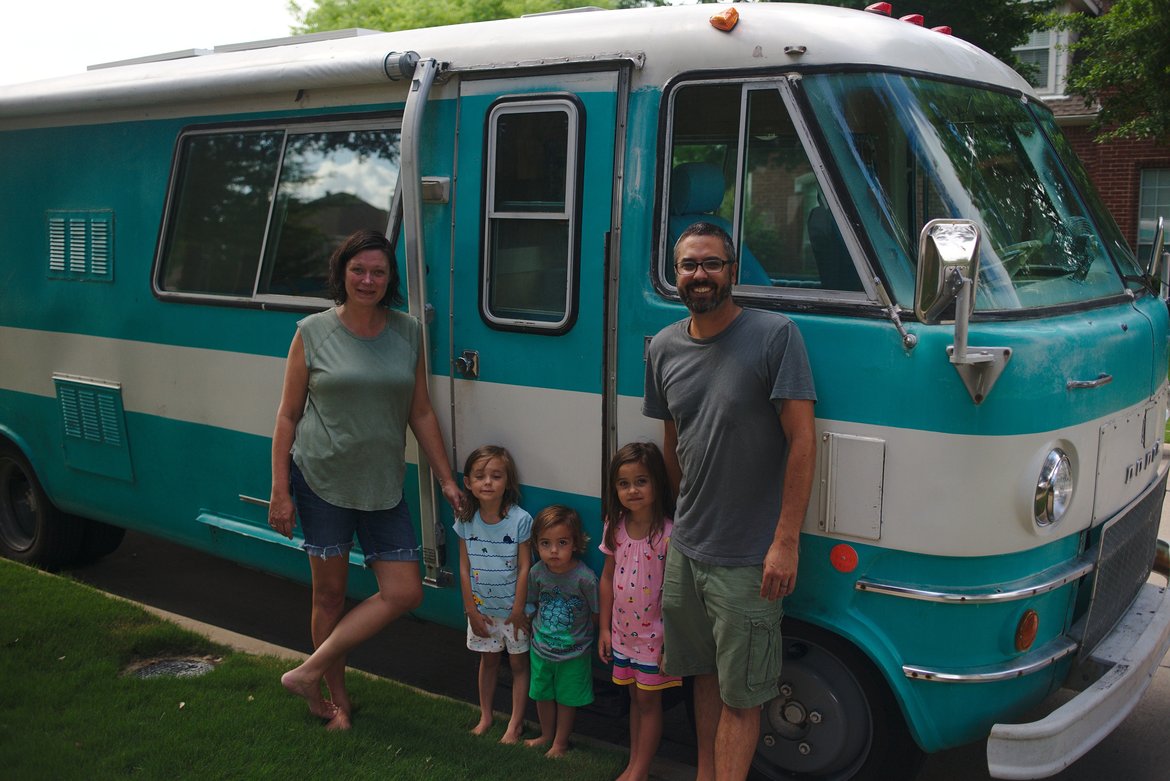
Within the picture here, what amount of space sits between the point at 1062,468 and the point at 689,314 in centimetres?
131

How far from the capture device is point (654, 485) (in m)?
3.92

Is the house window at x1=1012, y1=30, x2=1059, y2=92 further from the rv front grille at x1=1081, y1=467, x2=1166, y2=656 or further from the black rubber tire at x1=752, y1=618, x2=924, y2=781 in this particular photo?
the black rubber tire at x1=752, y1=618, x2=924, y2=781

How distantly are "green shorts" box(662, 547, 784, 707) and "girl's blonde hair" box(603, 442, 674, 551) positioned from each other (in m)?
0.23

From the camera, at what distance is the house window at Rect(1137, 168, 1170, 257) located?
17.2 metres

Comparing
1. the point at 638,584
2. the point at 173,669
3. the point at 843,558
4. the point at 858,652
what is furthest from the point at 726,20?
the point at 173,669

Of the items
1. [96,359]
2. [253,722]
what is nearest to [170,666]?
[253,722]

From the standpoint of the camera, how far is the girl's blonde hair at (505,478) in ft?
14.3

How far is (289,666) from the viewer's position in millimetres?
5082

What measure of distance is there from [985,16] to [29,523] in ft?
38.7

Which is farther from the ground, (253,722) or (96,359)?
(96,359)

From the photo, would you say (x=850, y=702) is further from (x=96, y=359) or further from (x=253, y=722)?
(x=96, y=359)

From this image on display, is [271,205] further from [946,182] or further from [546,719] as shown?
[946,182]

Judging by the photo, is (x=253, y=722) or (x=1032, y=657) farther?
(x=253, y=722)

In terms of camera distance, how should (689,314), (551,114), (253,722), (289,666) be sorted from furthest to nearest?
(289,666), (253,722), (551,114), (689,314)
